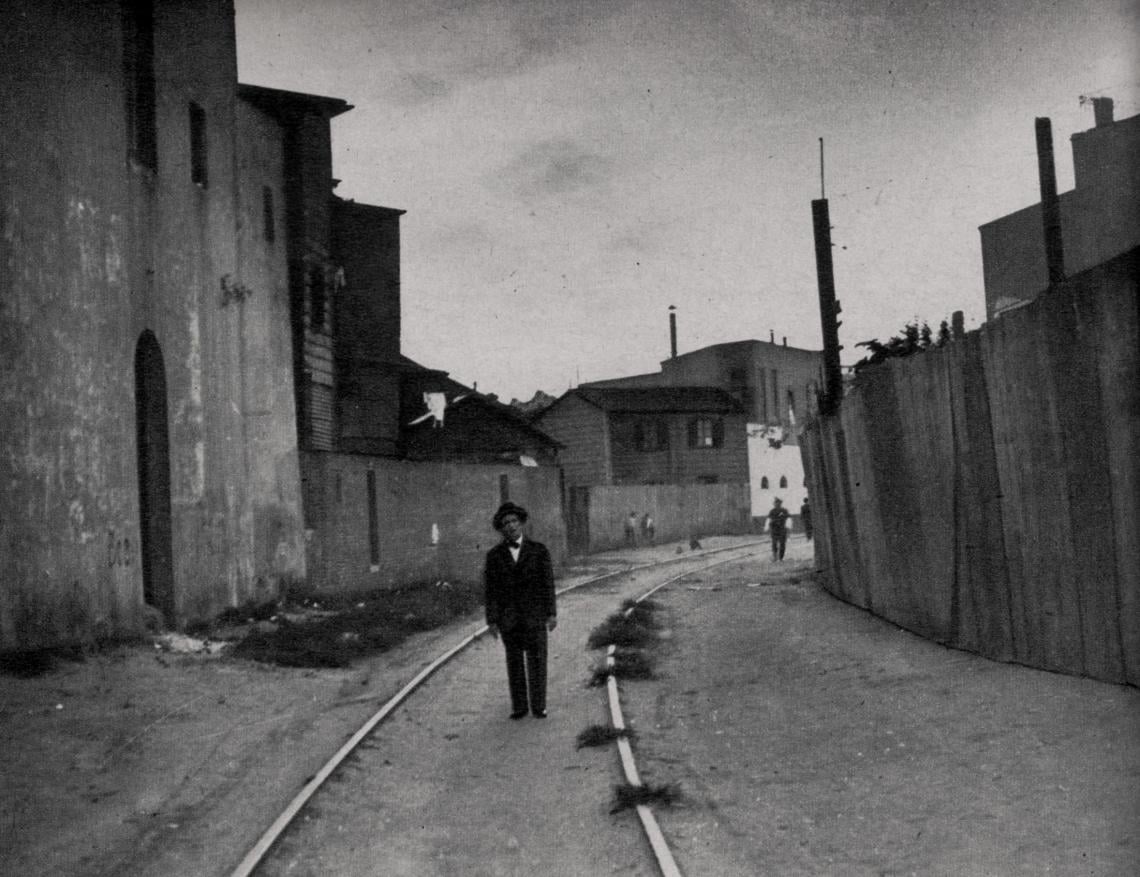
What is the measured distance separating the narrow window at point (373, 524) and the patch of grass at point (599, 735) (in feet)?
46.1

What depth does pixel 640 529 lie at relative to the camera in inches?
1642

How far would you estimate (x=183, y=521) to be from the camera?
599 inches

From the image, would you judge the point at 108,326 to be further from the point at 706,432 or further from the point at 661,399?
the point at 706,432

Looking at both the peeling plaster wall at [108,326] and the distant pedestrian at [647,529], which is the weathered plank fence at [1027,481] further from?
the distant pedestrian at [647,529]

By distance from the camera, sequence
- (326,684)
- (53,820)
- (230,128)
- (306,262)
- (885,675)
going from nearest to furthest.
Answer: (53,820)
(885,675)
(326,684)
(230,128)
(306,262)

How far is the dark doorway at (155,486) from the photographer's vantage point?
48.4 ft

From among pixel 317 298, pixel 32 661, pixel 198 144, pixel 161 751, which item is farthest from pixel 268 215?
pixel 161 751

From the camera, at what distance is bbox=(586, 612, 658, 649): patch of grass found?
14008 mm

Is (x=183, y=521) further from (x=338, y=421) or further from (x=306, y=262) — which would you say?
(x=338, y=421)

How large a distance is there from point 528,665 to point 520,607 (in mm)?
524

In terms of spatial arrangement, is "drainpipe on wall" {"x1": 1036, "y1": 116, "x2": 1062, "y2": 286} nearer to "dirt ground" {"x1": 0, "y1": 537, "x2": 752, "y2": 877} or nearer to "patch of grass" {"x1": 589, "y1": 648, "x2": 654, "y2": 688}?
"patch of grass" {"x1": 589, "y1": 648, "x2": 654, "y2": 688}

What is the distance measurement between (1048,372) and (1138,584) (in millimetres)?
1683

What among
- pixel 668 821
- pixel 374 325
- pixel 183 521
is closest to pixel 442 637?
pixel 183 521

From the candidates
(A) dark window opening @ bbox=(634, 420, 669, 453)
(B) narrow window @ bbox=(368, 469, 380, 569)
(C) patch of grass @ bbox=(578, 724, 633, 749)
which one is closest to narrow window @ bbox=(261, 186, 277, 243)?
(B) narrow window @ bbox=(368, 469, 380, 569)
